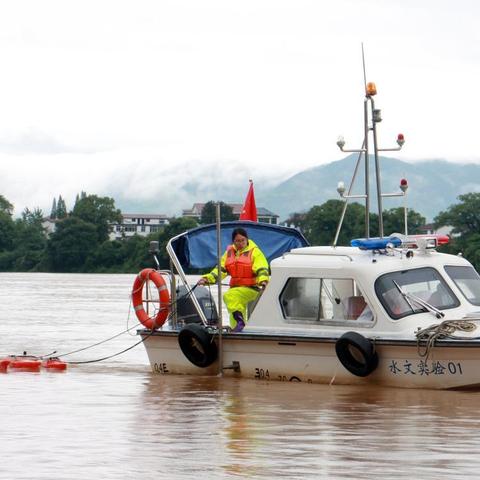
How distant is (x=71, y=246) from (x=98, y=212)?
2317cm

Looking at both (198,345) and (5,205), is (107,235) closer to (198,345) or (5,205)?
(5,205)

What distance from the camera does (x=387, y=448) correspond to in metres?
11.3

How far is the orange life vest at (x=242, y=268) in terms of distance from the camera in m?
17.6

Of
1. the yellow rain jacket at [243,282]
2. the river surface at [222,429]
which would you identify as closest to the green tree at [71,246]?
the yellow rain jacket at [243,282]

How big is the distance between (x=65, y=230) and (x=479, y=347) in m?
136

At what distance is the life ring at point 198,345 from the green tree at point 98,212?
477 feet

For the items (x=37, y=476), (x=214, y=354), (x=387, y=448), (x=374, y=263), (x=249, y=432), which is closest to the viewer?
(x=37, y=476)

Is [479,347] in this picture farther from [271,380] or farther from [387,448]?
[387,448]

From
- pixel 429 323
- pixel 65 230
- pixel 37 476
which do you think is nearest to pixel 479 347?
pixel 429 323

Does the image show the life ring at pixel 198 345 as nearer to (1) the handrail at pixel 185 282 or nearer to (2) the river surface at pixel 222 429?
(2) the river surface at pixel 222 429

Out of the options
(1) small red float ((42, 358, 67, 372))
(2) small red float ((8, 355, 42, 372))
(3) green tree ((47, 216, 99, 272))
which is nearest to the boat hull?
(1) small red float ((42, 358, 67, 372))

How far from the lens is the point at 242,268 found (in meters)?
17.6

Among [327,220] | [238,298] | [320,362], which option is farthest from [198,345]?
[327,220]

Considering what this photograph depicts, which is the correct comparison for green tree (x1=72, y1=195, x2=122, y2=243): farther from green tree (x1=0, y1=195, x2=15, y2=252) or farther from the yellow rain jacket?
the yellow rain jacket
